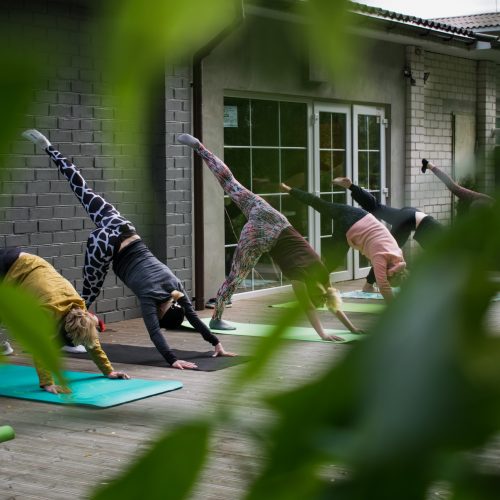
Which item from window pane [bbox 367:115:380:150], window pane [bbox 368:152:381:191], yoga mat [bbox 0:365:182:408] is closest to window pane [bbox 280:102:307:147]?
yoga mat [bbox 0:365:182:408]

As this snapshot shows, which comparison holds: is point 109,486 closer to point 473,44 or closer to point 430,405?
point 430,405

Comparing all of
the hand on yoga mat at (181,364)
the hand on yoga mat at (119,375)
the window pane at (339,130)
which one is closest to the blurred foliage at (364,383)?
the hand on yoga mat at (119,375)

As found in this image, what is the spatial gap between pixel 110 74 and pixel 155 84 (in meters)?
0.02

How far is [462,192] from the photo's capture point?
0.79 ft

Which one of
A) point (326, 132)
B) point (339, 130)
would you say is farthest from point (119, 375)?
point (339, 130)

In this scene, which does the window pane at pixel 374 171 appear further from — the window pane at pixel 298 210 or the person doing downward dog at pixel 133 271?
the window pane at pixel 298 210

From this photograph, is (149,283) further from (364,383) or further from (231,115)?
(364,383)

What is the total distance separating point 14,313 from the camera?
0.21m

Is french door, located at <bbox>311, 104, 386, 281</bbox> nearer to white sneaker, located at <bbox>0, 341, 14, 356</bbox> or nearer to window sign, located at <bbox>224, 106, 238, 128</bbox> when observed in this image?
window sign, located at <bbox>224, 106, 238, 128</bbox>

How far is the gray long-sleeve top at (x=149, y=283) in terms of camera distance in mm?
6312

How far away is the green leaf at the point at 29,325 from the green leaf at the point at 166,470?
0.03 m

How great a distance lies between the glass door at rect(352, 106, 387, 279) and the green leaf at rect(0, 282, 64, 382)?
10.3m

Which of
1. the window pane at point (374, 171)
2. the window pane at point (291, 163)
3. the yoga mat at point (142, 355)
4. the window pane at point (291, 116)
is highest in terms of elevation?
the window pane at point (374, 171)

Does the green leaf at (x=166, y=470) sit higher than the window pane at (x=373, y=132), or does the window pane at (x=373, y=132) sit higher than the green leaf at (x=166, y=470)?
the window pane at (x=373, y=132)
